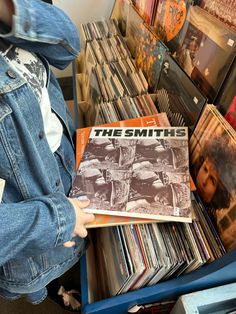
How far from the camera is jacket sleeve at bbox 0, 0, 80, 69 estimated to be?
17.9 inches

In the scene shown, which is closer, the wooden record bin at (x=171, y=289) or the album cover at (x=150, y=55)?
the wooden record bin at (x=171, y=289)

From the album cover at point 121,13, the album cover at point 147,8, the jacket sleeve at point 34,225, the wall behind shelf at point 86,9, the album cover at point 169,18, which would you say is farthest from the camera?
the wall behind shelf at point 86,9

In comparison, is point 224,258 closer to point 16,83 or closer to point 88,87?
point 16,83

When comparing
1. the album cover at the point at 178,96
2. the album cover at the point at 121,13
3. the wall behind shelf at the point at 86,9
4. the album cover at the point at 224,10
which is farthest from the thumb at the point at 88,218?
the wall behind shelf at the point at 86,9

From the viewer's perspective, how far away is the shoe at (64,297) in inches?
39.0

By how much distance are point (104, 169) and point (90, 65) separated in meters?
0.65

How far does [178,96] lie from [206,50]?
14 centimetres

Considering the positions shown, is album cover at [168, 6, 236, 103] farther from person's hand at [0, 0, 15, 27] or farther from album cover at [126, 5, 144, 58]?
person's hand at [0, 0, 15, 27]

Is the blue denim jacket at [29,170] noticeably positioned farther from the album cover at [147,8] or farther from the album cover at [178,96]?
the album cover at [147,8]

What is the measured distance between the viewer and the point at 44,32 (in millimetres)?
513

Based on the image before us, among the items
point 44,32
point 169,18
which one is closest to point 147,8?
point 169,18

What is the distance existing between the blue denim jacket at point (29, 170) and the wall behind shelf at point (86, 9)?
1061mm

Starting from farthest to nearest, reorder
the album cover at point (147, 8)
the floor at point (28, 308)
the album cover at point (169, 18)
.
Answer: the floor at point (28, 308) < the album cover at point (147, 8) < the album cover at point (169, 18)

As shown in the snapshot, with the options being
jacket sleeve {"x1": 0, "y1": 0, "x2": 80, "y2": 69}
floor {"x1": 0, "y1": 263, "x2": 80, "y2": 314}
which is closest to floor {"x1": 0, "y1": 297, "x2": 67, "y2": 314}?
floor {"x1": 0, "y1": 263, "x2": 80, "y2": 314}
